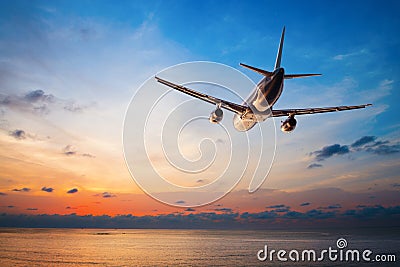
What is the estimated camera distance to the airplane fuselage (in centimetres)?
4309

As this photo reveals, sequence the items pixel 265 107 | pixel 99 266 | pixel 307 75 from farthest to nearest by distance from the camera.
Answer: pixel 99 266, pixel 265 107, pixel 307 75

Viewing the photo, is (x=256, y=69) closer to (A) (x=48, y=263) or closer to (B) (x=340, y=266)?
(B) (x=340, y=266)

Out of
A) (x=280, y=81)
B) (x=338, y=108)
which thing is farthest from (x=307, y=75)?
(x=338, y=108)

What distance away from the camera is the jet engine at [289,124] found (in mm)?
48500

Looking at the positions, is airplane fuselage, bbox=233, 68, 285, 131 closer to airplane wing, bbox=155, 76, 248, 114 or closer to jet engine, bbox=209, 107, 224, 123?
airplane wing, bbox=155, 76, 248, 114

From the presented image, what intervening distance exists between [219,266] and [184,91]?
56.3m

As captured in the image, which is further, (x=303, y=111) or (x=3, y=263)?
(x=3, y=263)

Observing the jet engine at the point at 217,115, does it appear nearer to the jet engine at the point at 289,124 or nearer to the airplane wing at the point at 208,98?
the airplane wing at the point at 208,98

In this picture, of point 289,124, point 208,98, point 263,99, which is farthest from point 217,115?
point 289,124

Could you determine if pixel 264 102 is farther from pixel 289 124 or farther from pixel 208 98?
pixel 208 98

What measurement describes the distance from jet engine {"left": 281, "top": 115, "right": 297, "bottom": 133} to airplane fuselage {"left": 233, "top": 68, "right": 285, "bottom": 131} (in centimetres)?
318

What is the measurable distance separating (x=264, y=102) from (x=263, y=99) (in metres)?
0.56

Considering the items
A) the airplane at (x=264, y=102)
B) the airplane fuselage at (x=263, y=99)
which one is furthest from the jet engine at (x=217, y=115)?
the airplane fuselage at (x=263, y=99)

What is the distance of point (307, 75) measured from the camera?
41438mm
